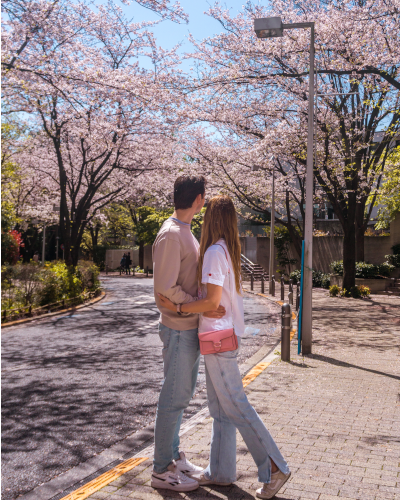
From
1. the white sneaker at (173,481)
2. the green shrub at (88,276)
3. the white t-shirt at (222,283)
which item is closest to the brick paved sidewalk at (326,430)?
the white sneaker at (173,481)

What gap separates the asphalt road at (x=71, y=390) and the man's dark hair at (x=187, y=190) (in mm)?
1224

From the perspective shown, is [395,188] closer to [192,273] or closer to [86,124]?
[86,124]

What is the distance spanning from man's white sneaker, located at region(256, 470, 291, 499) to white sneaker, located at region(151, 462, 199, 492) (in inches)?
17.3

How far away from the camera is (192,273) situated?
10.7ft

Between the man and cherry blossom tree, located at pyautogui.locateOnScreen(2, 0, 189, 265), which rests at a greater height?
cherry blossom tree, located at pyautogui.locateOnScreen(2, 0, 189, 265)

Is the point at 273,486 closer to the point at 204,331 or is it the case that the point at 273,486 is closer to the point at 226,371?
the point at 226,371

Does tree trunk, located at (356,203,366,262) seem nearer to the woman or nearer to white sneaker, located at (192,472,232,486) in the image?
the woman

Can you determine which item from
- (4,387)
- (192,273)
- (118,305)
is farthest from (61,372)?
(118,305)

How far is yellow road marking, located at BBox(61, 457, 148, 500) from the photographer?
318 cm

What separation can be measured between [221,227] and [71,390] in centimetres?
362

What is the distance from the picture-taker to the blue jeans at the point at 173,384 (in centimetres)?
319

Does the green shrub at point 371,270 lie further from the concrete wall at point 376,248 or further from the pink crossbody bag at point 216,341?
the pink crossbody bag at point 216,341

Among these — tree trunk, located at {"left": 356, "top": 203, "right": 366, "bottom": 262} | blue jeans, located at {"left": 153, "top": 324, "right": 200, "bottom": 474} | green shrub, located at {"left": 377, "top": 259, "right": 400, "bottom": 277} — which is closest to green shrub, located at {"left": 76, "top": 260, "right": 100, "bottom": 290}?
tree trunk, located at {"left": 356, "top": 203, "right": 366, "bottom": 262}

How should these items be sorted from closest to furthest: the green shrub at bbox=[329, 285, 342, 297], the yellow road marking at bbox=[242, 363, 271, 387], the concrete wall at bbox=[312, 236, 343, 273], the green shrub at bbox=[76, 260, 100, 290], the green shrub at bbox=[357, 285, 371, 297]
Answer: the yellow road marking at bbox=[242, 363, 271, 387] < the green shrub at bbox=[76, 260, 100, 290] < the green shrub at bbox=[357, 285, 371, 297] < the green shrub at bbox=[329, 285, 342, 297] < the concrete wall at bbox=[312, 236, 343, 273]
